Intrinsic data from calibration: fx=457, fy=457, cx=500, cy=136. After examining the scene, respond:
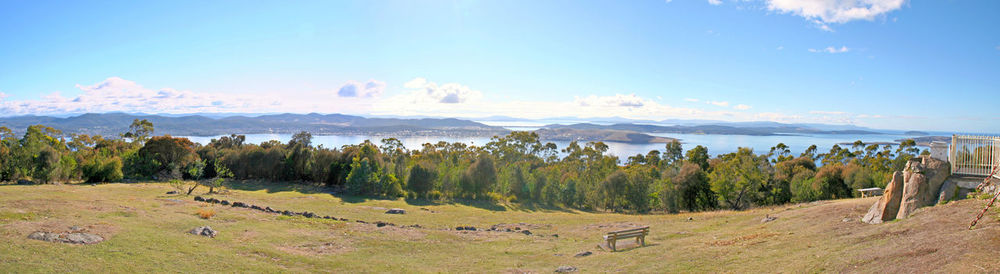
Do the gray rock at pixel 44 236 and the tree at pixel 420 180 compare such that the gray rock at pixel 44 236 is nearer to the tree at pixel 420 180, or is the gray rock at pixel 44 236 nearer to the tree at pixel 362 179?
the tree at pixel 362 179

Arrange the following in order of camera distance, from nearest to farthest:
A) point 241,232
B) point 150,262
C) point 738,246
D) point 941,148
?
1. point 150,262
2. point 738,246
3. point 941,148
4. point 241,232

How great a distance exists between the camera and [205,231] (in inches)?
592

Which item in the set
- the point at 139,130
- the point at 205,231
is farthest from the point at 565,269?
the point at 139,130

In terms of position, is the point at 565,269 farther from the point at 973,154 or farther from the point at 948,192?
the point at 973,154

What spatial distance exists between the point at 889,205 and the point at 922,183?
113 cm

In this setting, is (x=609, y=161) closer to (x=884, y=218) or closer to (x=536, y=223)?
(x=536, y=223)

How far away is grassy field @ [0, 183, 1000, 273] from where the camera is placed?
9734 mm

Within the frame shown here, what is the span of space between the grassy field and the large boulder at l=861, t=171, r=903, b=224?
55 cm

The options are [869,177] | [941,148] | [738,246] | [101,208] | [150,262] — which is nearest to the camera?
[150,262]

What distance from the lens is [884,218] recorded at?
45.1 feet

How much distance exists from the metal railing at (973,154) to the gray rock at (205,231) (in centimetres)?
2367

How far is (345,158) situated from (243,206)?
2868 cm

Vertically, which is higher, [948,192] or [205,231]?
[948,192]

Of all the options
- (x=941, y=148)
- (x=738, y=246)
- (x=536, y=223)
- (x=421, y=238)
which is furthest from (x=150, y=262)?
(x=941, y=148)
